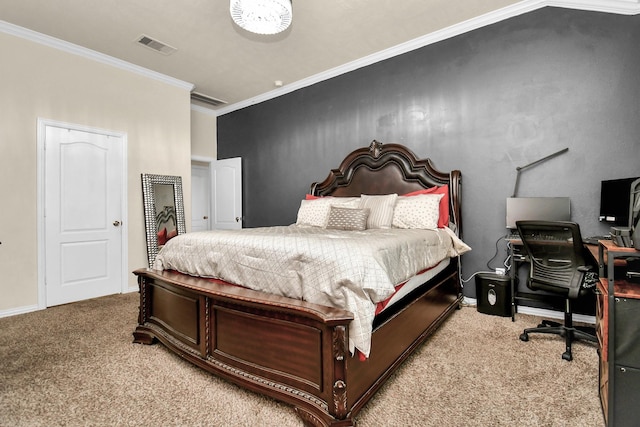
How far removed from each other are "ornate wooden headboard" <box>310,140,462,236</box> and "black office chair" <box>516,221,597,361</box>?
94 centimetres

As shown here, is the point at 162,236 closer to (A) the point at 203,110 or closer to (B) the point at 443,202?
(A) the point at 203,110

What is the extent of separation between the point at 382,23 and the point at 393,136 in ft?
4.10

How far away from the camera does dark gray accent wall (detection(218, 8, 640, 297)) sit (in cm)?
274

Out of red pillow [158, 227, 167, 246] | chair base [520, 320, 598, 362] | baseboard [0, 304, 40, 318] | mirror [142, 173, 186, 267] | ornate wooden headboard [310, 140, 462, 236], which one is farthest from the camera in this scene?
red pillow [158, 227, 167, 246]

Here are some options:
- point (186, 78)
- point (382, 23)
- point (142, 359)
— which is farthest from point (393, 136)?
point (142, 359)

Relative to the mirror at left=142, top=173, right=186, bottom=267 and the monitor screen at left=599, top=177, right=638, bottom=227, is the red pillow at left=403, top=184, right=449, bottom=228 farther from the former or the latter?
the mirror at left=142, top=173, right=186, bottom=267

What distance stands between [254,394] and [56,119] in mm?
3831

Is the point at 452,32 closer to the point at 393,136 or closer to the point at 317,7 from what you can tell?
the point at 393,136

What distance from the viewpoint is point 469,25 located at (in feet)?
10.9

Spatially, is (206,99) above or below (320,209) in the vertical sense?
above

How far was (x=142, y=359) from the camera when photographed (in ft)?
7.18

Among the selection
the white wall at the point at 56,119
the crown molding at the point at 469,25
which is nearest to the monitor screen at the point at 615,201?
the crown molding at the point at 469,25

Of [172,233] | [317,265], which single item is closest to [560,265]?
[317,265]

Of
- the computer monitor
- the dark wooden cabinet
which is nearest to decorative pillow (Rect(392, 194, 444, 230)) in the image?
the computer monitor
